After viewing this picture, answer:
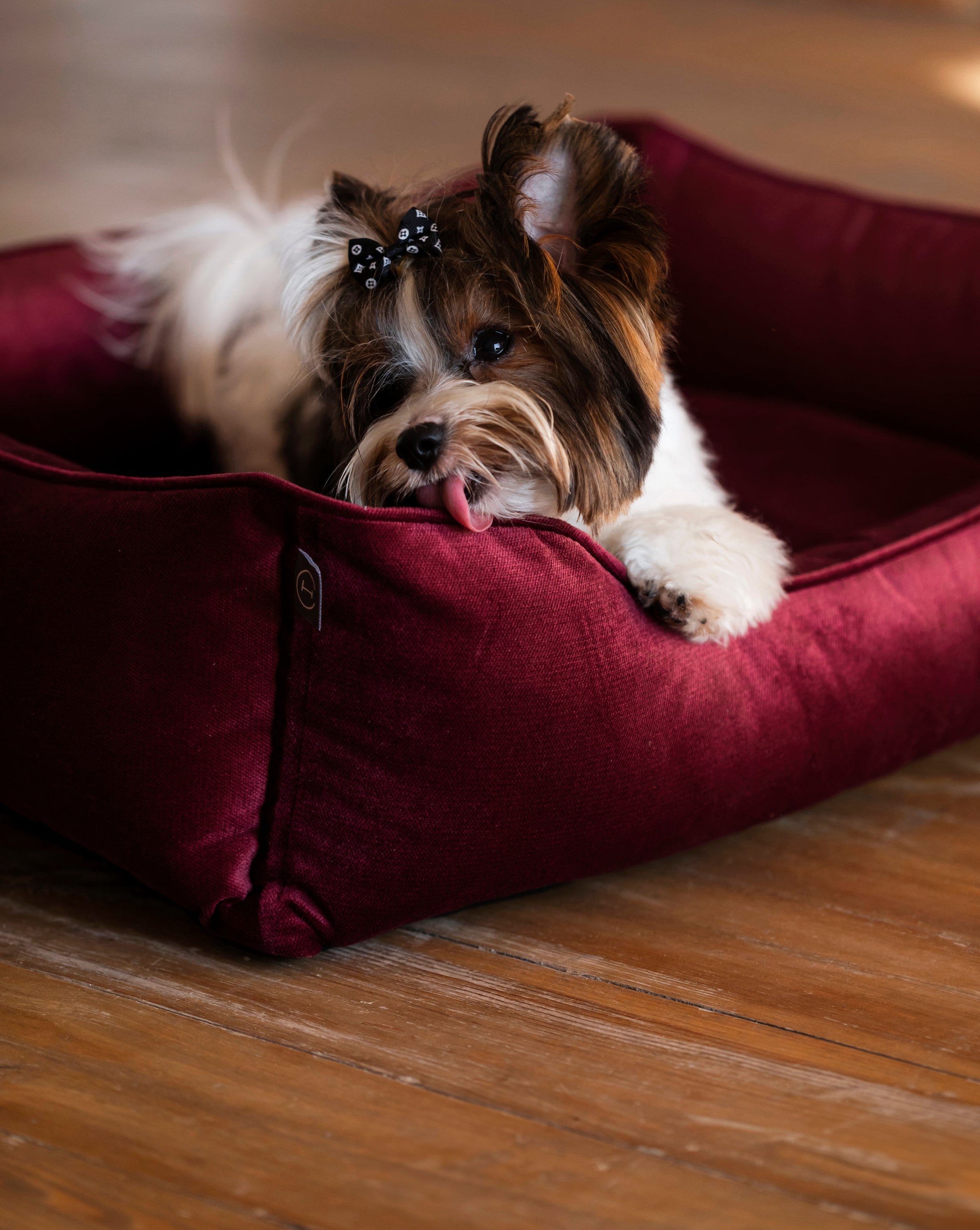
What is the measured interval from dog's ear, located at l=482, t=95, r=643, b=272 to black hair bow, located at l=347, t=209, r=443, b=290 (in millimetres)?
89

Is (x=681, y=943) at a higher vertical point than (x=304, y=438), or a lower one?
lower

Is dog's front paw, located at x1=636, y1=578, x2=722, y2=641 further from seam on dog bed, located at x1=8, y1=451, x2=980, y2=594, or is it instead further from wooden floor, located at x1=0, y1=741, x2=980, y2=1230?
wooden floor, located at x1=0, y1=741, x2=980, y2=1230

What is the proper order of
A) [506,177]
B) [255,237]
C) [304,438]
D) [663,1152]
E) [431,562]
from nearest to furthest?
[663,1152] < [431,562] < [506,177] < [304,438] < [255,237]

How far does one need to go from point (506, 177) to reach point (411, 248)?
0.14 metres

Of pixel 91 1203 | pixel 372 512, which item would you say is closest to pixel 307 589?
pixel 372 512

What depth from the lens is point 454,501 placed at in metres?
1.46

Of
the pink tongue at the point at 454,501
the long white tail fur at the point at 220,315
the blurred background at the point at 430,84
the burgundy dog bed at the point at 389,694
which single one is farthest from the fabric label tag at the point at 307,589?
the blurred background at the point at 430,84

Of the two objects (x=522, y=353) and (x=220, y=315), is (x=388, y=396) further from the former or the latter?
(x=220, y=315)

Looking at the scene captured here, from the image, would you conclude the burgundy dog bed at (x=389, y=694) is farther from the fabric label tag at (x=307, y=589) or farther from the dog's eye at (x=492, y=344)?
the dog's eye at (x=492, y=344)

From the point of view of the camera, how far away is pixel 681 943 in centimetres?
158

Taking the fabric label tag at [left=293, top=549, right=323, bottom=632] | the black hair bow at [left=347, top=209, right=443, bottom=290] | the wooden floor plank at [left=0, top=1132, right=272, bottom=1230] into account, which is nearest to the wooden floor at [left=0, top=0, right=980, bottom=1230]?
the wooden floor plank at [left=0, top=1132, right=272, bottom=1230]

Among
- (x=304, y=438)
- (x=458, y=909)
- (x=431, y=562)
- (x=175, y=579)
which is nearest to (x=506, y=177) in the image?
(x=431, y=562)

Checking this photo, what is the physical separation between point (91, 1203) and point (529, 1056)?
451 mm

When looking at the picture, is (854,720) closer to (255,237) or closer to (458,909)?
(458,909)
